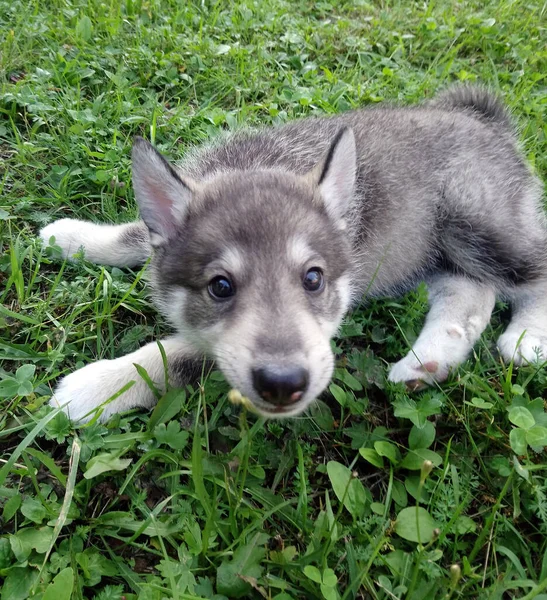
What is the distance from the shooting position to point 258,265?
8.10ft

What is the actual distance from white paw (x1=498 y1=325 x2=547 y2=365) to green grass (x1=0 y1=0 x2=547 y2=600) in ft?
0.30

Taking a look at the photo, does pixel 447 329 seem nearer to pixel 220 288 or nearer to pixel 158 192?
pixel 220 288

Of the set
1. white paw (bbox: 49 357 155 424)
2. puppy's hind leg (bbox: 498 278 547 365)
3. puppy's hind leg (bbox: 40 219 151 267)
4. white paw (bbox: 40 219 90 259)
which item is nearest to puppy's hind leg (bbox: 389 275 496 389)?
puppy's hind leg (bbox: 498 278 547 365)

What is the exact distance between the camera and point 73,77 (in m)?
4.46

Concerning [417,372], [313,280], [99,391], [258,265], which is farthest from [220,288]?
[417,372]

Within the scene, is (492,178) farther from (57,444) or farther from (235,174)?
(57,444)

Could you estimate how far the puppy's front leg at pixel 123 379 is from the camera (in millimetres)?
2684

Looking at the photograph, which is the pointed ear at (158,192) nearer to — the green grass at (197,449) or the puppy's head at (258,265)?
the puppy's head at (258,265)

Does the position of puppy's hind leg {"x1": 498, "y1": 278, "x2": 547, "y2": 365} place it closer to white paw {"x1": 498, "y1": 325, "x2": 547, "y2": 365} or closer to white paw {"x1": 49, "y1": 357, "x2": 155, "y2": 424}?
white paw {"x1": 498, "y1": 325, "x2": 547, "y2": 365}

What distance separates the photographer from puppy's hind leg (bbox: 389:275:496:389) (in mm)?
2982

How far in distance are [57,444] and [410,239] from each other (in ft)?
8.44

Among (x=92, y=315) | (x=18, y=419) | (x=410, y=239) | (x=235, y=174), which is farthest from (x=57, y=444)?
(x=410, y=239)

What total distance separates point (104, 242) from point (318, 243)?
1.57 meters

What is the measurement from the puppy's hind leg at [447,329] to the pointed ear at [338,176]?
92 cm
